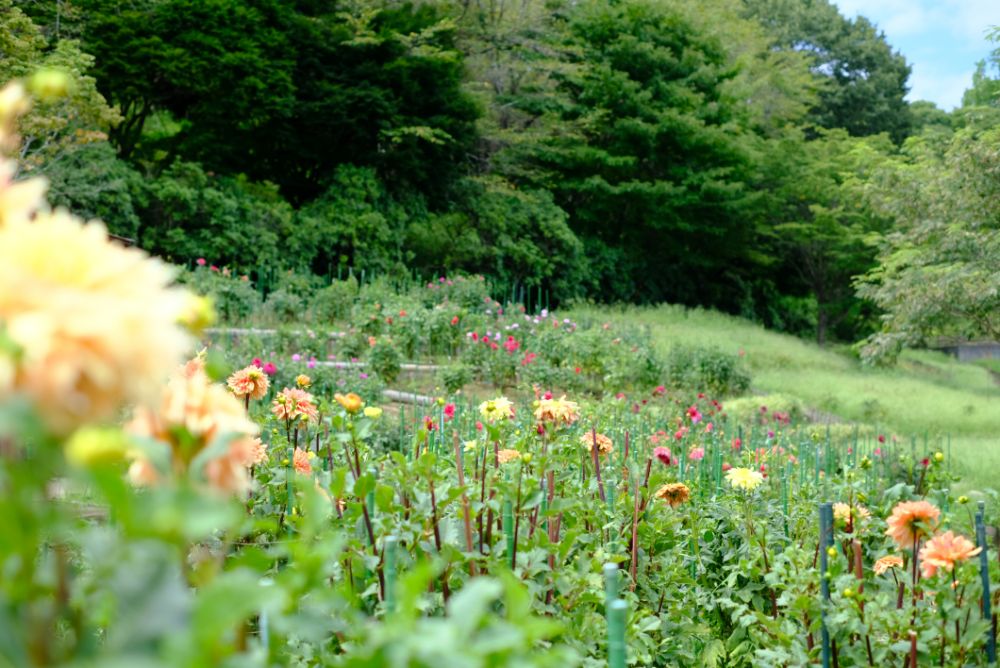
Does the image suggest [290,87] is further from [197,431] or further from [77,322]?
[77,322]

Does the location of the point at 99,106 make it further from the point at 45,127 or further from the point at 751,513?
the point at 751,513

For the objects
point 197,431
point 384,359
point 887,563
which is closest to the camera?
point 197,431

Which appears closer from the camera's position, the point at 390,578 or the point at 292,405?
the point at 390,578

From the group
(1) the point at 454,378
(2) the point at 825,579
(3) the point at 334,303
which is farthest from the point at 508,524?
(3) the point at 334,303

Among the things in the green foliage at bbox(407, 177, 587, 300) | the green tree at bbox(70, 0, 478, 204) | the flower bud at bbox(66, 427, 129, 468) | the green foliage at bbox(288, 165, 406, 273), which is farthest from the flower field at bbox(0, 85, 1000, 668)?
the green foliage at bbox(407, 177, 587, 300)

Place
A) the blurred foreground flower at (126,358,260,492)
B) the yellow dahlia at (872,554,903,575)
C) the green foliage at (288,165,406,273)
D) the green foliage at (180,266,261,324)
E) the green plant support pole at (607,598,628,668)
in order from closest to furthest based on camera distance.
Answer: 1. the blurred foreground flower at (126,358,260,492)
2. the green plant support pole at (607,598,628,668)
3. the yellow dahlia at (872,554,903,575)
4. the green foliage at (180,266,261,324)
5. the green foliage at (288,165,406,273)

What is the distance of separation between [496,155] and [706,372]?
768cm

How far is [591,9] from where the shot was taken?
1658 centimetres

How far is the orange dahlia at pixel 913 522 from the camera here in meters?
1.42

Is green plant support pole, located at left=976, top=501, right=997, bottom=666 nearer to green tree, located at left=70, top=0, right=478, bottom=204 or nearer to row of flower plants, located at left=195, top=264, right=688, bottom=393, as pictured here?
row of flower plants, located at left=195, top=264, right=688, bottom=393

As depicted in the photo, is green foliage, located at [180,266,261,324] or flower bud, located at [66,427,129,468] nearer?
flower bud, located at [66,427,129,468]

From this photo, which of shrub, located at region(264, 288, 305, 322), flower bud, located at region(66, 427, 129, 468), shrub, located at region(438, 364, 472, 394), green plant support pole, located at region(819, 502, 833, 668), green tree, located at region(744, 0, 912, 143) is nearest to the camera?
flower bud, located at region(66, 427, 129, 468)

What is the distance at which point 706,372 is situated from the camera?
8.42 m

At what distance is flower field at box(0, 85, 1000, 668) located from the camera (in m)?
0.40
